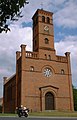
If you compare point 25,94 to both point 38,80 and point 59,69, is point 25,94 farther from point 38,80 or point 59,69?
point 59,69

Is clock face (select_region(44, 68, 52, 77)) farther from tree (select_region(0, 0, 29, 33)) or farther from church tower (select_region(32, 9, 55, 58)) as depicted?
tree (select_region(0, 0, 29, 33))

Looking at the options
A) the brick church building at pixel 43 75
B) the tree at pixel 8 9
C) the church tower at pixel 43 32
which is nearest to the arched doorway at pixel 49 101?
the brick church building at pixel 43 75

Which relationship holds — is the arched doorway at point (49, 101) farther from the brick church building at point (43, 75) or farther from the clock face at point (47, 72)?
the clock face at point (47, 72)

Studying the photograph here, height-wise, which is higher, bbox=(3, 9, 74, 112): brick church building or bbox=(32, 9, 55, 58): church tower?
bbox=(32, 9, 55, 58): church tower

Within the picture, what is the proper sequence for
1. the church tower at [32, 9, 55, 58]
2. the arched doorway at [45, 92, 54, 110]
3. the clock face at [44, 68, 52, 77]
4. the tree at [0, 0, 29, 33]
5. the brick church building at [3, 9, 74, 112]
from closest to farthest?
the tree at [0, 0, 29, 33], the brick church building at [3, 9, 74, 112], the arched doorway at [45, 92, 54, 110], the clock face at [44, 68, 52, 77], the church tower at [32, 9, 55, 58]

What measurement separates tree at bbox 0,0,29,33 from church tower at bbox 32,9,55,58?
38.4m

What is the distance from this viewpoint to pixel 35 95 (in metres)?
43.1

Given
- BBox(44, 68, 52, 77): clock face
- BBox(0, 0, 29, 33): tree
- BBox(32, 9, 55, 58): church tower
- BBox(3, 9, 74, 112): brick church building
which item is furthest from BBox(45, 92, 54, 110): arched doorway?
BBox(0, 0, 29, 33): tree

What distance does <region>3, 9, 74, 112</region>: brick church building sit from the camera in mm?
43062

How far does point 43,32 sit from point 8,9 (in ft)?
134

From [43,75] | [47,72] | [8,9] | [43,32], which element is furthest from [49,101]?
[8,9]

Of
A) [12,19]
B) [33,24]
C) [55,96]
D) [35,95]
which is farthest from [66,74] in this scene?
[12,19]

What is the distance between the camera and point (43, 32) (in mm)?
48750

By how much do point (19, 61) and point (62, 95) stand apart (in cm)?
1067
